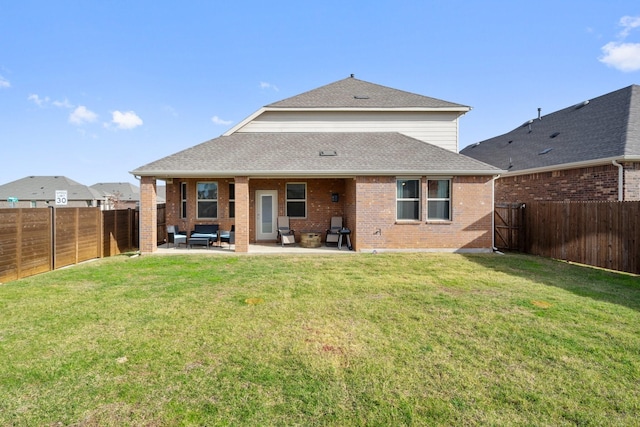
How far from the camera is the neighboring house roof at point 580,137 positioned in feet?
35.4

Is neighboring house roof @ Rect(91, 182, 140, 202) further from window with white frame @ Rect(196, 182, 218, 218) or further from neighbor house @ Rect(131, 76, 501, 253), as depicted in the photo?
neighbor house @ Rect(131, 76, 501, 253)

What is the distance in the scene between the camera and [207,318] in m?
5.02

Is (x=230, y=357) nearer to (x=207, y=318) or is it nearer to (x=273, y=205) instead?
(x=207, y=318)

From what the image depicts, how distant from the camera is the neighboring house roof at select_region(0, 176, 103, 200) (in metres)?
37.7

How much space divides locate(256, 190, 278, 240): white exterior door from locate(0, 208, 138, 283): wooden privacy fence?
527 cm

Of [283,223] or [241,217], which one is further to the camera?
[283,223]

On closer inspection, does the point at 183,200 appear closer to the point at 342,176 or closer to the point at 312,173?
the point at 312,173

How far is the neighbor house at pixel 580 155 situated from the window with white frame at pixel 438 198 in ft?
13.5

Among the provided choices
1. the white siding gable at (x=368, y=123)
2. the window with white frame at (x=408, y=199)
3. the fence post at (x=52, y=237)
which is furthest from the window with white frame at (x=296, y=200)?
the fence post at (x=52, y=237)

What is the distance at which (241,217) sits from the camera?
11414mm

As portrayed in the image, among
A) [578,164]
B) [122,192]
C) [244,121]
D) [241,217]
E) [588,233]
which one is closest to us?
[588,233]

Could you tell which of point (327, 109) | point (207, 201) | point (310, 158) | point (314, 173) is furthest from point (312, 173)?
point (207, 201)

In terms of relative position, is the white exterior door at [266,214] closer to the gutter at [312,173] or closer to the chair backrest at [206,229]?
the chair backrest at [206,229]

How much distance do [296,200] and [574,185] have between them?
1095 cm
